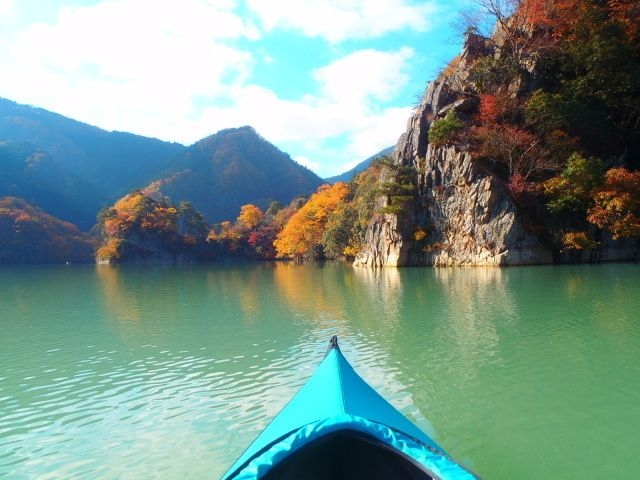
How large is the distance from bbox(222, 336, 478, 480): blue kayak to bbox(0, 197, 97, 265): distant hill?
242 ft

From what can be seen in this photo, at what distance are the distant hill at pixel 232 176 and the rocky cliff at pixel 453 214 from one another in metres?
74.8

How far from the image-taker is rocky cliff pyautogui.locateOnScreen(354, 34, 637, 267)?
2859 centimetres

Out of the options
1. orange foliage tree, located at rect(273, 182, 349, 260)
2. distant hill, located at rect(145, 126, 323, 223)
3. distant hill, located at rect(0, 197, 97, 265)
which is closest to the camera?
orange foliage tree, located at rect(273, 182, 349, 260)

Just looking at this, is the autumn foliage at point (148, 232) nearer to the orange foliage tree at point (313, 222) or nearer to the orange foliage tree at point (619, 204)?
the orange foliage tree at point (313, 222)

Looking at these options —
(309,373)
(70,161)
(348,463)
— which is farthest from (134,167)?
(348,463)

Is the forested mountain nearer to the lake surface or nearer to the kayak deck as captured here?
the lake surface

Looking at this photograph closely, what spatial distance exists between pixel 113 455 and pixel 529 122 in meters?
30.2

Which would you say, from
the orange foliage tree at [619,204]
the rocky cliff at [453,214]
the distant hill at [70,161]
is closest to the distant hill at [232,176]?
the distant hill at [70,161]

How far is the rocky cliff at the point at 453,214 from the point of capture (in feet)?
93.8

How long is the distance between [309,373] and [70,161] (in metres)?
126

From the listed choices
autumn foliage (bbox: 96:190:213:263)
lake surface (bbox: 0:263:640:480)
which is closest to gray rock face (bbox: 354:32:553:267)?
lake surface (bbox: 0:263:640:480)

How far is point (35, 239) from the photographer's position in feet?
217

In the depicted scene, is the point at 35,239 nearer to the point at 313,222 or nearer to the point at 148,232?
the point at 148,232

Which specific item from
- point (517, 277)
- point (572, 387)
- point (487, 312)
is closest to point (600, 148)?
point (517, 277)
